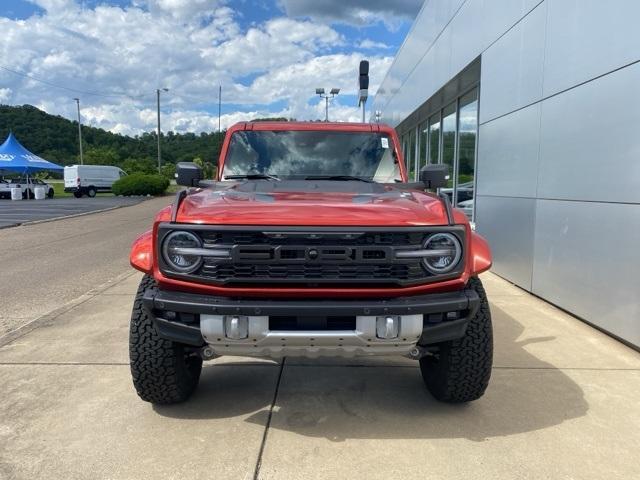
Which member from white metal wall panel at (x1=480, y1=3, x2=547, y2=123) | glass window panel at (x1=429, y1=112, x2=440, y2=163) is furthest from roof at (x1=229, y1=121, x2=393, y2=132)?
glass window panel at (x1=429, y1=112, x2=440, y2=163)

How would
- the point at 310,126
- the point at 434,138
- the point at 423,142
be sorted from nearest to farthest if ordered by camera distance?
the point at 310,126
the point at 434,138
the point at 423,142

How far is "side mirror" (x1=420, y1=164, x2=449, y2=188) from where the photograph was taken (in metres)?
3.82

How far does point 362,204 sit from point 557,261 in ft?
12.3

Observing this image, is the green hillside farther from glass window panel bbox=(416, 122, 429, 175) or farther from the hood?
the hood

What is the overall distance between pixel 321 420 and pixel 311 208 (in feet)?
4.37

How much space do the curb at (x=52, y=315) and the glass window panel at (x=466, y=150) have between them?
23.6 feet

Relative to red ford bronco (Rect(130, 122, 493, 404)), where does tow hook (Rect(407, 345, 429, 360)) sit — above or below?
below

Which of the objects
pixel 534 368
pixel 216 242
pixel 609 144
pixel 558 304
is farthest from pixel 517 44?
pixel 216 242

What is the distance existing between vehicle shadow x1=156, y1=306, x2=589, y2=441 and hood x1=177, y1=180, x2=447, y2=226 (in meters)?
1.26

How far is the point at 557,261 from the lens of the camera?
18.9 ft

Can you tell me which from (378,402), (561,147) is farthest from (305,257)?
(561,147)

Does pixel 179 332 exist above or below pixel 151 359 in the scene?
above

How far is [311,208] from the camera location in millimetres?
2799

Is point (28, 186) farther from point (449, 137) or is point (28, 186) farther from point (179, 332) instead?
point (179, 332)
